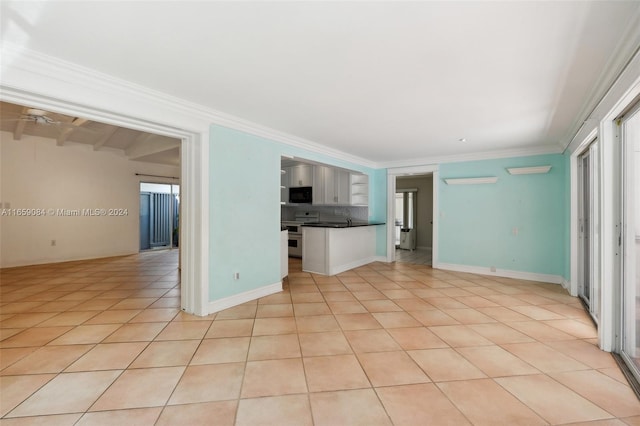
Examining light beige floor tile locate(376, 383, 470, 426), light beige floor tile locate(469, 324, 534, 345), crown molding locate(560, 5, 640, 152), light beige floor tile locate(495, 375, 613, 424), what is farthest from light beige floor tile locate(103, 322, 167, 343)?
crown molding locate(560, 5, 640, 152)

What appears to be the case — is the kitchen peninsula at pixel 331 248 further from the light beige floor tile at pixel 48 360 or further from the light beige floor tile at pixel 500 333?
the light beige floor tile at pixel 48 360

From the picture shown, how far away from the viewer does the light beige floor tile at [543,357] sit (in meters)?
2.14

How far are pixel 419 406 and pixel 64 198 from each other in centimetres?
796

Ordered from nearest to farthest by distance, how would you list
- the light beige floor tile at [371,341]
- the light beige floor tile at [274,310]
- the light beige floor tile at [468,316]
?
the light beige floor tile at [371,341] < the light beige floor tile at [468,316] < the light beige floor tile at [274,310]

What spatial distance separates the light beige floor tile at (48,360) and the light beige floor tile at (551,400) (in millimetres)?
3345

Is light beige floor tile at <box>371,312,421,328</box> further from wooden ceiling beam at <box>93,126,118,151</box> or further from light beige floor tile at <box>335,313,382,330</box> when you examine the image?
wooden ceiling beam at <box>93,126,118,151</box>

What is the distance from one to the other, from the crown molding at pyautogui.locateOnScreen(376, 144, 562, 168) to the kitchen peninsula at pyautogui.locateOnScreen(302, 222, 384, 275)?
5.17 ft

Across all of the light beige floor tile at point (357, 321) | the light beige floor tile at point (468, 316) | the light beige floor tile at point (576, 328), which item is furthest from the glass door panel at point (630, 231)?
the light beige floor tile at point (357, 321)

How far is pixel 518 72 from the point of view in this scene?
2.19 meters

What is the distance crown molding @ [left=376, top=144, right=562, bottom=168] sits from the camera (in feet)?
15.3

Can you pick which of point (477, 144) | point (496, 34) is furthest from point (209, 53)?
point (477, 144)

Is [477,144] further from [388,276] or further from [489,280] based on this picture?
[388,276]

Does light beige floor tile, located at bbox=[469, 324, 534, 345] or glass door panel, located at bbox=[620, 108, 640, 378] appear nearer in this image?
glass door panel, located at bbox=[620, 108, 640, 378]

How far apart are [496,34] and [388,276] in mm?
4075
